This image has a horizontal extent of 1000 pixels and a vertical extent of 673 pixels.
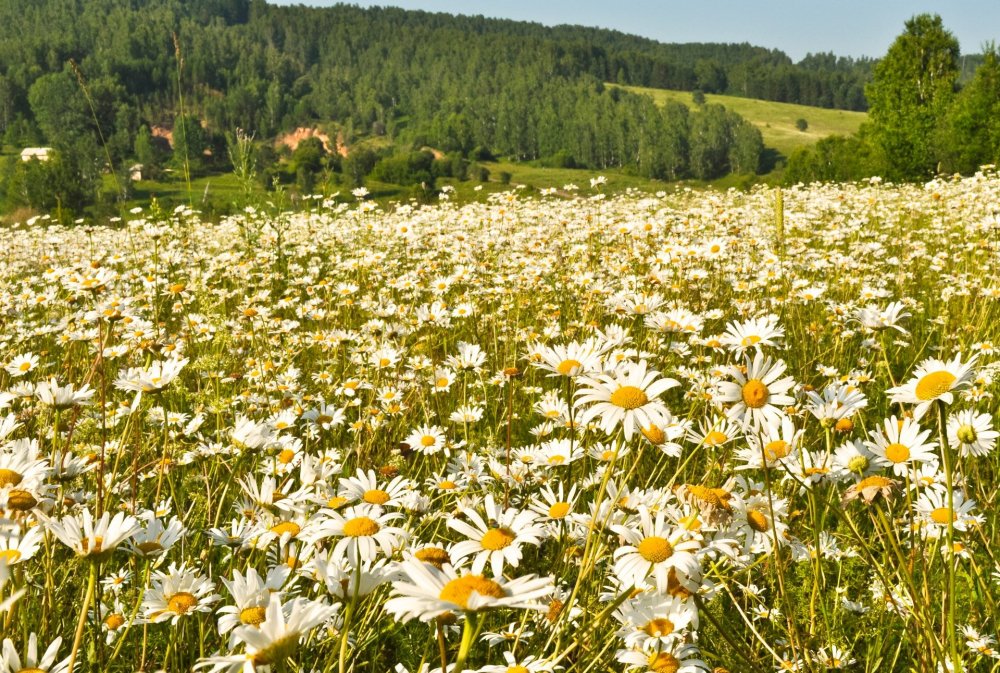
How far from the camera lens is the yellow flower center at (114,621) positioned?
158cm

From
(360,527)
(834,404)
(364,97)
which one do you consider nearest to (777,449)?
(834,404)

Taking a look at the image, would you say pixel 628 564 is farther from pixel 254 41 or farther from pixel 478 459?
pixel 254 41

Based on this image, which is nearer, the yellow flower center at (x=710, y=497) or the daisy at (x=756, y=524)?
the yellow flower center at (x=710, y=497)

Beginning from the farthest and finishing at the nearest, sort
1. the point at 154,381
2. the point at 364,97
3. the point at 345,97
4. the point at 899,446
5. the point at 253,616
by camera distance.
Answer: the point at 364,97, the point at 345,97, the point at 154,381, the point at 899,446, the point at 253,616

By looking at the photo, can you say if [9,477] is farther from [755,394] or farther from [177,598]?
[755,394]

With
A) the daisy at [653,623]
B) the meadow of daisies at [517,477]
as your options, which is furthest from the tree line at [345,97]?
the daisy at [653,623]

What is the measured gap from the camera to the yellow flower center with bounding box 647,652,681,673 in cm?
133

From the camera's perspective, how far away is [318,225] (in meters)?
8.96

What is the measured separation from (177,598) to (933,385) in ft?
5.83

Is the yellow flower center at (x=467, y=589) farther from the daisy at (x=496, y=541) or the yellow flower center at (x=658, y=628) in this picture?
the yellow flower center at (x=658, y=628)

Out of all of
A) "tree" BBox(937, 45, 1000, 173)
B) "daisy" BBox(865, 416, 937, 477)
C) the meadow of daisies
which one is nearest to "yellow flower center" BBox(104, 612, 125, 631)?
the meadow of daisies

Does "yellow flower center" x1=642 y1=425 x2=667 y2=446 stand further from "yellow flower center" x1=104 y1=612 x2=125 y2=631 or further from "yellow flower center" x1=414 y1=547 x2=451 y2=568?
"yellow flower center" x1=104 y1=612 x2=125 y2=631

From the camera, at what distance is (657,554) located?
130cm

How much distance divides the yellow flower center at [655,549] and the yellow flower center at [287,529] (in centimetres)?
82
